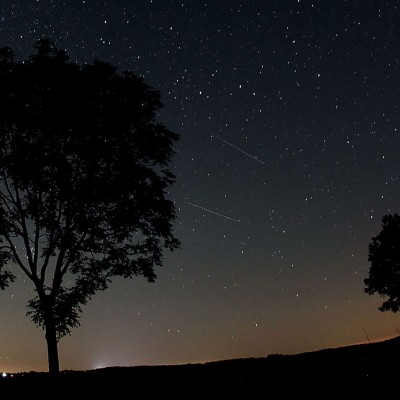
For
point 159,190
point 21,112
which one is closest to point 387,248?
point 159,190

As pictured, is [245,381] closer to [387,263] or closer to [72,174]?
[72,174]

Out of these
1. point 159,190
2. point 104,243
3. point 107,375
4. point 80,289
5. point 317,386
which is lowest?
point 317,386

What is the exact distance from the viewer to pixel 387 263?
141 ft

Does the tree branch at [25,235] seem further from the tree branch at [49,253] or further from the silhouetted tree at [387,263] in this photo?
the silhouetted tree at [387,263]

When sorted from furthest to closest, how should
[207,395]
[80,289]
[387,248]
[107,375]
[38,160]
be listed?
[387,248] < [80,289] < [38,160] < [107,375] < [207,395]

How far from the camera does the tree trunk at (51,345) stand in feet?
63.7

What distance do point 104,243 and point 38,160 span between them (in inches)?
188

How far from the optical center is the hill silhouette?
32.8 feet

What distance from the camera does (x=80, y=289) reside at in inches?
817

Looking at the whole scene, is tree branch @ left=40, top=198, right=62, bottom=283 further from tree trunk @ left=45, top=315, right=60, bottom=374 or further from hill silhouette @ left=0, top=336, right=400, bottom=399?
hill silhouette @ left=0, top=336, right=400, bottom=399

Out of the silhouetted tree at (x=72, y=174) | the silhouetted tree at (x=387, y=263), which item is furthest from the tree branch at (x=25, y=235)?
the silhouetted tree at (x=387, y=263)

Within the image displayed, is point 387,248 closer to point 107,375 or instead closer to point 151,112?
point 151,112

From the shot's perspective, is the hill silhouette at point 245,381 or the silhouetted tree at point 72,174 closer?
the hill silhouette at point 245,381

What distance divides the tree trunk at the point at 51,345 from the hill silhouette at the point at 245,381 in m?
7.80
